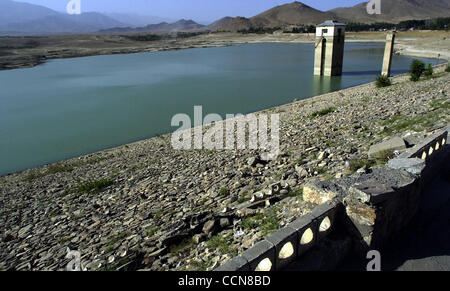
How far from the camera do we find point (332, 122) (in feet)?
43.2

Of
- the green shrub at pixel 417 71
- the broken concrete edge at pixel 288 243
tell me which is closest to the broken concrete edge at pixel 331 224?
the broken concrete edge at pixel 288 243

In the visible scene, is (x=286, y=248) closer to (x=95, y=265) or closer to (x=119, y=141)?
(x=95, y=265)

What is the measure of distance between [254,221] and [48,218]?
6.27 meters

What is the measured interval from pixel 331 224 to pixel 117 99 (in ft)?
89.0

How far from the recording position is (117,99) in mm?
28375

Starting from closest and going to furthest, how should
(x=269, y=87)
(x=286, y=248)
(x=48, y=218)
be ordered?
(x=286, y=248) → (x=48, y=218) → (x=269, y=87)

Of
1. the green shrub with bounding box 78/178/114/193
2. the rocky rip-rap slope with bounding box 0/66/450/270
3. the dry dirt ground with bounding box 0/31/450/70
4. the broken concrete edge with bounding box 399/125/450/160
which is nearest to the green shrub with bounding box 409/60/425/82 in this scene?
the rocky rip-rap slope with bounding box 0/66/450/270

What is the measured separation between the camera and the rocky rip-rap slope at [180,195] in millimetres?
5551

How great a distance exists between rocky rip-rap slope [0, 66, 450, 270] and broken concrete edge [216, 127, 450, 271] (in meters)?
1.06

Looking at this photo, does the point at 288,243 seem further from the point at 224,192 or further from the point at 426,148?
the point at 224,192

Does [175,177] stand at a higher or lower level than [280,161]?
lower

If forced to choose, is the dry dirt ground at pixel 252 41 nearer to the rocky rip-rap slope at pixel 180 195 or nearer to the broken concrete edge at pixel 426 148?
the rocky rip-rap slope at pixel 180 195
